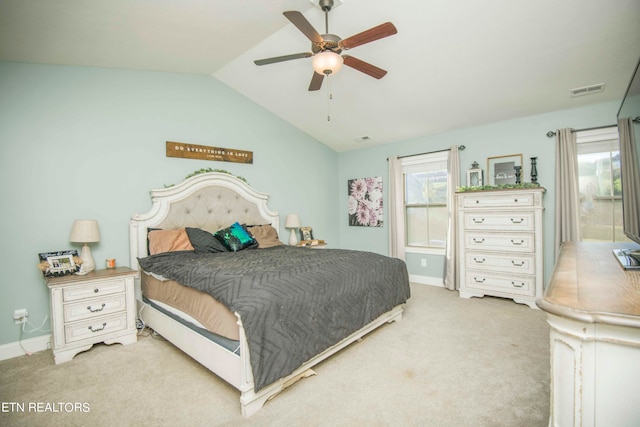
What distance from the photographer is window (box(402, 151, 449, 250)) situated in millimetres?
4668

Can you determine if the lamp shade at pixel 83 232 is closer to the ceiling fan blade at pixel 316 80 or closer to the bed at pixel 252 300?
the bed at pixel 252 300

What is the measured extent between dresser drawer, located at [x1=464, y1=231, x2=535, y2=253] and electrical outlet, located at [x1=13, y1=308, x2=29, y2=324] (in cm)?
484

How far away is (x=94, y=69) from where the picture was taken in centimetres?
302

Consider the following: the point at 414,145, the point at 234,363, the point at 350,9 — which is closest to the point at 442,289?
the point at 414,145

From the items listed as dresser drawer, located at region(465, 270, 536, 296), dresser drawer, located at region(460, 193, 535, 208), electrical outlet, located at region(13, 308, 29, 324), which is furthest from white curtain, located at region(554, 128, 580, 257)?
electrical outlet, located at region(13, 308, 29, 324)

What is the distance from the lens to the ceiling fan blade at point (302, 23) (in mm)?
1888

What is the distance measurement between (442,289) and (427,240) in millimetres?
841

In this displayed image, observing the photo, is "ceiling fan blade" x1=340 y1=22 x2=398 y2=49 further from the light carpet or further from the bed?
the light carpet

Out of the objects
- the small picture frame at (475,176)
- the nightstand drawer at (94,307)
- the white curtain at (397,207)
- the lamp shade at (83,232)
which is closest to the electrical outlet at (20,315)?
the nightstand drawer at (94,307)

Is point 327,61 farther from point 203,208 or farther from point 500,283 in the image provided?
point 500,283

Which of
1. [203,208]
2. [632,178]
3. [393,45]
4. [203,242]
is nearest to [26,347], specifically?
[203,242]

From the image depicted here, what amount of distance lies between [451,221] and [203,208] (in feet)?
11.6

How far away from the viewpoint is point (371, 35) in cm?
202

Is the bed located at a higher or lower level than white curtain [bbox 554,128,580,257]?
lower
